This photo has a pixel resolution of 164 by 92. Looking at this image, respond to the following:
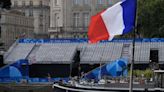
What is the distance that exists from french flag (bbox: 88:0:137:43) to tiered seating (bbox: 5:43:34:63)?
46233mm

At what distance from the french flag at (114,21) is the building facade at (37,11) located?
140165mm

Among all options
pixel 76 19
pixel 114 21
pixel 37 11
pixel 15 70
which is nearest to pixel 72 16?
pixel 76 19

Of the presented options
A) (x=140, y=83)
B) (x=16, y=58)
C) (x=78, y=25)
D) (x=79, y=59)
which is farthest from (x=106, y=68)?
(x=78, y=25)

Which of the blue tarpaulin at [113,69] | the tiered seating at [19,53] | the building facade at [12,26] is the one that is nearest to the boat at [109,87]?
the blue tarpaulin at [113,69]

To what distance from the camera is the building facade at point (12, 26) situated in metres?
131

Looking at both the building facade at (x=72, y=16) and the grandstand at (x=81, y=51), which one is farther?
the building facade at (x=72, y=16)

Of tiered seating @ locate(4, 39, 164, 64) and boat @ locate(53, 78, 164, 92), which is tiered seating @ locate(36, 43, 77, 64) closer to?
tiered seating @ locate(4, 39, 164, 64)

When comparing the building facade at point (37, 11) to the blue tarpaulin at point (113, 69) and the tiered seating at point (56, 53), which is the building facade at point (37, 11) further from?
the blue tarpaulin at point (113, 69)

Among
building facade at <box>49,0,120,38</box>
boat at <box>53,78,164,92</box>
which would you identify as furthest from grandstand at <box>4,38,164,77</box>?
building facade at <box>49,0,120,38</box>

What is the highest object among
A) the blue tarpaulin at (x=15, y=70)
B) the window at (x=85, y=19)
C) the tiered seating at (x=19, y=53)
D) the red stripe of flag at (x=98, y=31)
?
the red stripe of flag at (x=98, y=31)

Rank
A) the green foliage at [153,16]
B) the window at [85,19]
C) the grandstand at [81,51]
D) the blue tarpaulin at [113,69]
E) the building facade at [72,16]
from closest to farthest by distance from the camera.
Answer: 1. the blue tarpaulin at [113,69]
2. the grandstand at [81,51]
3. the green foliage at [153,16]
4. the window at [85,19]
5. the building facade at [72,16]

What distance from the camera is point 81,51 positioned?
2761 inches

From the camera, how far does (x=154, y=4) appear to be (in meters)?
75.9

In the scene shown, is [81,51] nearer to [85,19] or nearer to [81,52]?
[81,52]
